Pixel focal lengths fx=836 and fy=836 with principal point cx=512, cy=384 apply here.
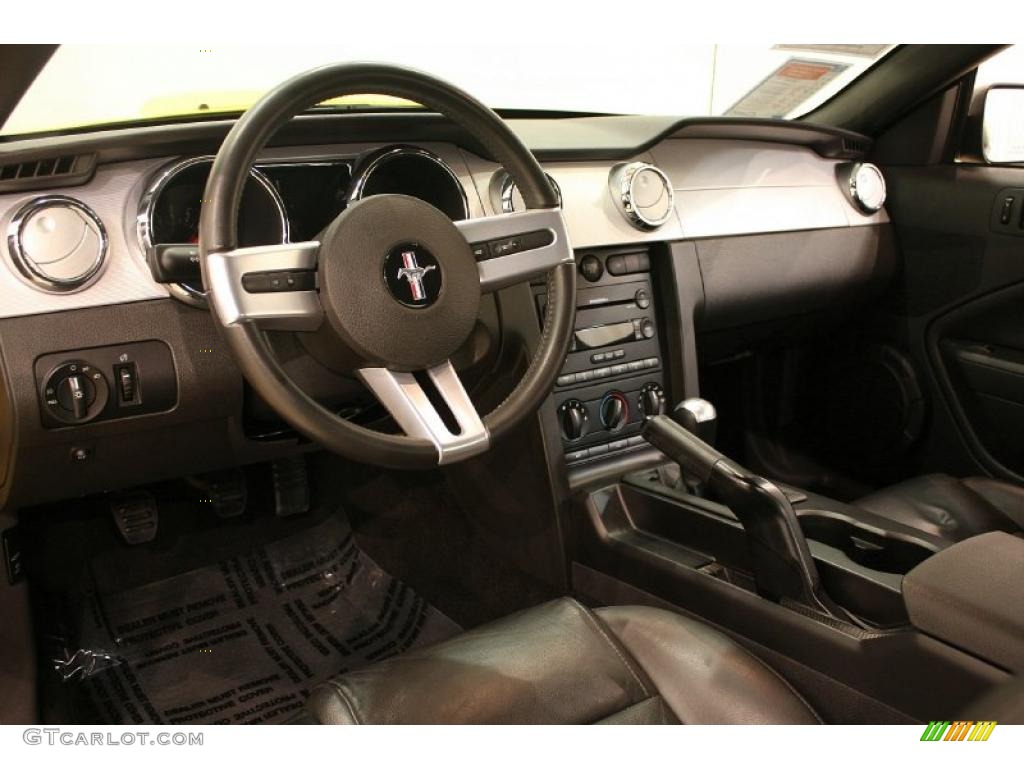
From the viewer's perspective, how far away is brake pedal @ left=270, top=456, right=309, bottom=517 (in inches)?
73.4

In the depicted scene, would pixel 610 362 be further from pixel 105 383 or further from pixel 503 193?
pixel 105 383

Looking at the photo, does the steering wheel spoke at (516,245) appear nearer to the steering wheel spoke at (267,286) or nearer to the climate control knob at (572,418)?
the steering wheel spoke at (267,286)

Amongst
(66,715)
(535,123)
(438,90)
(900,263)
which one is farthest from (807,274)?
(66,715)

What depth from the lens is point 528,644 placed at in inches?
39.5

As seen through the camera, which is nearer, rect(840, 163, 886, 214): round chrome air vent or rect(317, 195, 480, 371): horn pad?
rect(317, 195, 480, 371): horn pad

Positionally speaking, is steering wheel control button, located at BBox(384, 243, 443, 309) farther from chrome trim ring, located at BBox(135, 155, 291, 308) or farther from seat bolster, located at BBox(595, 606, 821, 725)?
seat bolster, located at BBox(595, 606, 821, 725)

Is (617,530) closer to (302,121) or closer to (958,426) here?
(302,121)

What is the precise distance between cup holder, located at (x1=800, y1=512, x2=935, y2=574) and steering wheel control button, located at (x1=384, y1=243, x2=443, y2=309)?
682mm

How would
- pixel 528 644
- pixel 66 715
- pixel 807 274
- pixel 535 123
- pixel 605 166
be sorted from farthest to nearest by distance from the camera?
pixel 807 274 → pixel 535 123 → pixel 605 166 → pixel 66 715 → pixel 528 644

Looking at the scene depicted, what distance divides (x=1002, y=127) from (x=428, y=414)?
1.64m

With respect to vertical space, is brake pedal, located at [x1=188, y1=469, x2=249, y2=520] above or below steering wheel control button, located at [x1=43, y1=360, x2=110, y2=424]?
below

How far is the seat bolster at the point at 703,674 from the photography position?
0.95 meters

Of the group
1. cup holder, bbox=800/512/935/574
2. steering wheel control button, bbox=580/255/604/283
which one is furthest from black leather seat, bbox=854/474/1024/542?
steering wheel control button, bbox=580/255/604/283

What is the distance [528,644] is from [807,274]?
4.02 feet
